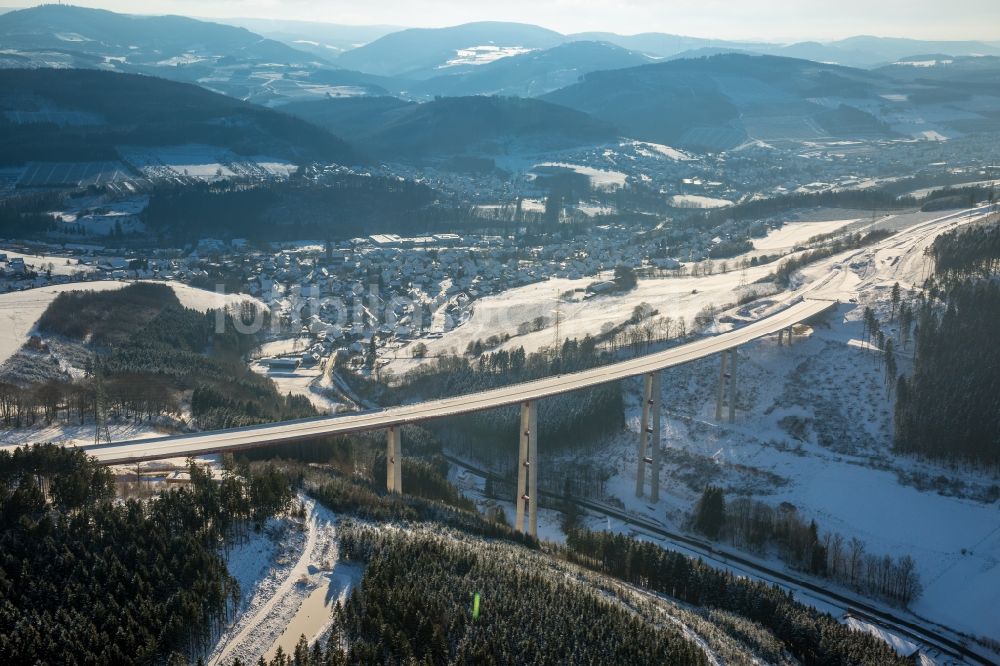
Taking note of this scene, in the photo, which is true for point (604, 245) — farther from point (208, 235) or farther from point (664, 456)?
point (664, 456)

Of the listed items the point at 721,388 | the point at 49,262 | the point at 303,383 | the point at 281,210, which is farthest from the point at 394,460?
the point at 281,210

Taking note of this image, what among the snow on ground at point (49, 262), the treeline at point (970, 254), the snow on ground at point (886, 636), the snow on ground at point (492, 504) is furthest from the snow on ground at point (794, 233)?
the snow on ground at point (49, 262)

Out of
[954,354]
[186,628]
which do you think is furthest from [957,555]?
[186,628]

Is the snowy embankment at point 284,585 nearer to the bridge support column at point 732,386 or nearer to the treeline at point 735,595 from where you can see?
the treeline at point 735,595

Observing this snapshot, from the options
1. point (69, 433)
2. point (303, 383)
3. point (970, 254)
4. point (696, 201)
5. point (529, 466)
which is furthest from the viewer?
point (696, 201)

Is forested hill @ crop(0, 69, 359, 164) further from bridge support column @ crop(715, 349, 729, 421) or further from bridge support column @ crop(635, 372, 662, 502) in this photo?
bridge support column @ crop(635, 372, 662, 502)

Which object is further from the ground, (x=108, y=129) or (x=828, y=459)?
(x=108, y=129)

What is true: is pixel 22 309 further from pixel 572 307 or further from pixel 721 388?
pixel 721 388
